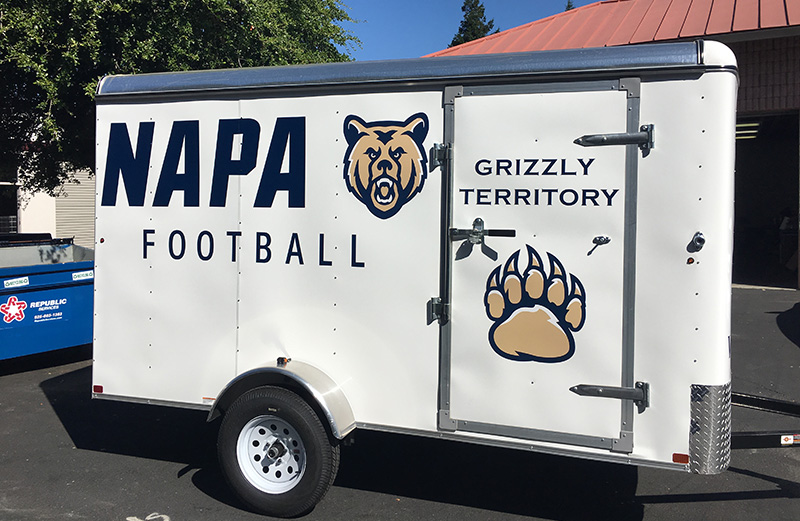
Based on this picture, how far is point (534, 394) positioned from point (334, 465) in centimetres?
133

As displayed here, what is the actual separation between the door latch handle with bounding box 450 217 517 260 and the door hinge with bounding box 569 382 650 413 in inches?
36.5

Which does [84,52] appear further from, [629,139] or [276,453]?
[629,139]

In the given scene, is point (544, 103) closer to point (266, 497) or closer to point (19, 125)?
point (266, 497)

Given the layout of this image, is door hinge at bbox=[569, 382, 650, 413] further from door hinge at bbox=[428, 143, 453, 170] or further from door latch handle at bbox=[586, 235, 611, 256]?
door hinge at bbox=[428, 143, 453, 170]

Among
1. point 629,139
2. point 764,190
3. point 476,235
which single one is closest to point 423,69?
point 476,235

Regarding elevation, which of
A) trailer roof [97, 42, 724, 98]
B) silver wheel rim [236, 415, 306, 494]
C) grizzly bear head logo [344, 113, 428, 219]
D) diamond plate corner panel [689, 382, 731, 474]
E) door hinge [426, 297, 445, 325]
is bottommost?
silver wheel rim [236, 415, 306, 494]

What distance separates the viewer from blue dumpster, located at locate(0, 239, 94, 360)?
287 inches

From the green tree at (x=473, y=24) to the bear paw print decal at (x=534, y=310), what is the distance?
130 feet

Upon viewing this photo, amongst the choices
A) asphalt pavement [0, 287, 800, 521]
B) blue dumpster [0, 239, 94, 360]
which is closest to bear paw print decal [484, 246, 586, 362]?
asphalt pavement [0, 287, 800, 521]

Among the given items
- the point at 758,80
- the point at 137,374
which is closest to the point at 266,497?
the point at 137,374

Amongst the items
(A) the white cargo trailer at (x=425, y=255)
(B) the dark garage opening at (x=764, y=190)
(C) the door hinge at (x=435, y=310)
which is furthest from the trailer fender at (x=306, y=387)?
(B) the dark garage opening at (x=764, y=190)

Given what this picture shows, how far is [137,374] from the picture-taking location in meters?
4.62

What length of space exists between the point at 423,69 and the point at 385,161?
0.60 meters

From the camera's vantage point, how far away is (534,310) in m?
3.80
